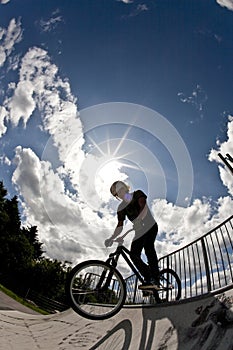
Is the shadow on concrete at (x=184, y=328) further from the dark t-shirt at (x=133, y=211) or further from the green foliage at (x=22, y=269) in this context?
the green foliage at (x=22, y=269)

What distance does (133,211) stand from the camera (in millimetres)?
4816

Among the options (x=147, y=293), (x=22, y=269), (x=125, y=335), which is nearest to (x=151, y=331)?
(x=125, y=335)

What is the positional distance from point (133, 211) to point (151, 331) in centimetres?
185

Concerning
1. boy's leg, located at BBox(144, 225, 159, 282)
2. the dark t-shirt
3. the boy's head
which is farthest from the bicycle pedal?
the boy's head

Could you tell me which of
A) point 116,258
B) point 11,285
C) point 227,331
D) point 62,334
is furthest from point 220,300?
point 11,285

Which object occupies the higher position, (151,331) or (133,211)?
(133,211)

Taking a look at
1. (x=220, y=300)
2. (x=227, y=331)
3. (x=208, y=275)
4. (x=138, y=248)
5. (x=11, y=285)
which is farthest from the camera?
(x=11, y=285)

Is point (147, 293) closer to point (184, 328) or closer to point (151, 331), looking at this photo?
point (151, 331)

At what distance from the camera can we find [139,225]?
482 centimetres

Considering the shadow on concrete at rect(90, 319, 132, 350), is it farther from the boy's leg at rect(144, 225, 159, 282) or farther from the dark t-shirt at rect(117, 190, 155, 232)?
the dark t-shirt at rect(117, 190, 155, 232)

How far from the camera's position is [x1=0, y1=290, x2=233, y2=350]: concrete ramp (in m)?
2.79

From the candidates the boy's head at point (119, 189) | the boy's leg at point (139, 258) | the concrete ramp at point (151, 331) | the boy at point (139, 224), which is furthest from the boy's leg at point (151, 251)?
the boy's head at point (119, 189)

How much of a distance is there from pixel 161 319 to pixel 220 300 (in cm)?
97

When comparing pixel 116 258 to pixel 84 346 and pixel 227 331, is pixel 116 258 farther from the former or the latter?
pixel 227 331
